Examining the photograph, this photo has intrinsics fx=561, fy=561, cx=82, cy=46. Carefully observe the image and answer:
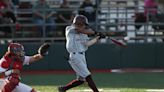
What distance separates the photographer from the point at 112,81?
15070mm

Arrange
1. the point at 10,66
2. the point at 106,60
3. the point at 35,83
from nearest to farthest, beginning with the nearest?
1. the point at 10,66
2. the point at 35,83
3. the point at 106,60

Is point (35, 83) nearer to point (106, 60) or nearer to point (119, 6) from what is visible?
point (106, 60)

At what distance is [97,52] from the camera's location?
1892cm

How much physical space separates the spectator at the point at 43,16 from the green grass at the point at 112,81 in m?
2.58

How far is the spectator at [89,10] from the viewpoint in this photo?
18903mm

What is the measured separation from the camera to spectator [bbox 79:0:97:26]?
18.9m

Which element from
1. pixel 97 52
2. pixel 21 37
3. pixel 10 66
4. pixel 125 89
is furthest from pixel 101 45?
pixel 10 66

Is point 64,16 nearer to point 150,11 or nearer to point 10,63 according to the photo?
point 150,11

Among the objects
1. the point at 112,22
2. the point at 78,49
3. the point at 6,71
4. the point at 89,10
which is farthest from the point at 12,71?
the point at 112,22

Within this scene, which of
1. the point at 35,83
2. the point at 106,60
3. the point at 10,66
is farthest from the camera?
the point at 106,60

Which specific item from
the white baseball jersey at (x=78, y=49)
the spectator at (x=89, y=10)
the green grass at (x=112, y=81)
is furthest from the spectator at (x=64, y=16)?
the white baseball jersey at (x=78, y=49)

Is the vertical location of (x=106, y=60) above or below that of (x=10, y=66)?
below

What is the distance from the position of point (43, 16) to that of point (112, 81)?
485 centimetres

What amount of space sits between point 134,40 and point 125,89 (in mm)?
6392
